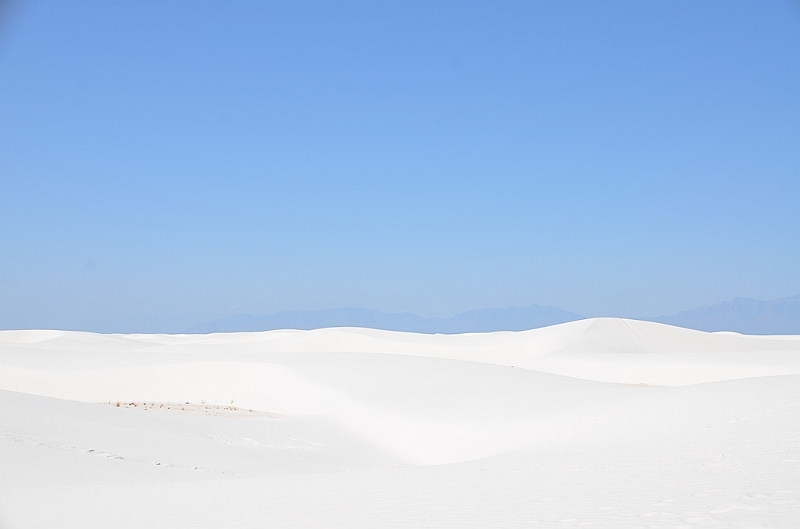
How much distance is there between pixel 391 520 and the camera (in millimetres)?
5500

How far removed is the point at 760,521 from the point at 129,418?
1141cm

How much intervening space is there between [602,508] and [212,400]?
1735 centimetres

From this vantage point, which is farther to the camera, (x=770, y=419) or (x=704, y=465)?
(x=770, y=419)

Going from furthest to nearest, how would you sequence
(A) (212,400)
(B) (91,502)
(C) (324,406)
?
(A) (212,400) → (C) (324,406) → (B) (91,502)

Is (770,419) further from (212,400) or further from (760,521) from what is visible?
(212,400)

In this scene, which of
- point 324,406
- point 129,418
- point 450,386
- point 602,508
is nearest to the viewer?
point 602,508

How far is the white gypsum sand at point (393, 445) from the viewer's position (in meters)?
5.85

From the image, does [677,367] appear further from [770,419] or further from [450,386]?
[770,419]

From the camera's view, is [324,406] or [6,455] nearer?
[6,455]

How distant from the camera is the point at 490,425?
1351 centimetres

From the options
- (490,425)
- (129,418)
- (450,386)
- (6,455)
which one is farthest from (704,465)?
(450,386)

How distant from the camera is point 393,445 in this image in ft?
44.3

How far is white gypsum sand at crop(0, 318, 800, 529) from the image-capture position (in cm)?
585

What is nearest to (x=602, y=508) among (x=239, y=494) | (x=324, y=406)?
(x=239, y=494)
